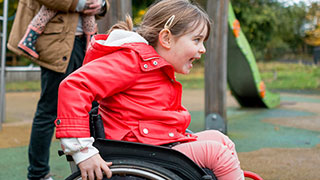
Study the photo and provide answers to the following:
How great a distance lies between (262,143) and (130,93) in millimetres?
2596

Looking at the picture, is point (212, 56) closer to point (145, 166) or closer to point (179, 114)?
point (179, 114)

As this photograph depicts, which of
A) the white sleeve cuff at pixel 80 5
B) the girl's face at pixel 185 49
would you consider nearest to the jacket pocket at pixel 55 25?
the white sleeve cuff at pixel 80 5

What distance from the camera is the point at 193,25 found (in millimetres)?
1723

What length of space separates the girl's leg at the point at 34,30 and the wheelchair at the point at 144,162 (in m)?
1.31

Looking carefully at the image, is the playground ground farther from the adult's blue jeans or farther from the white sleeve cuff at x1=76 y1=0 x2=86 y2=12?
the white sleeve cuff at x1=76 y1=0 x2=86 y2=12

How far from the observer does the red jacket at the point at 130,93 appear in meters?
1.45

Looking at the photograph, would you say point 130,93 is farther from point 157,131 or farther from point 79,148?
point 79,148

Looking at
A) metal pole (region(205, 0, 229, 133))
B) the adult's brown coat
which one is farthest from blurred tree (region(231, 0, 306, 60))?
the adult's brown coat

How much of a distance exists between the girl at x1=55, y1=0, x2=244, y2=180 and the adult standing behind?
814 mm

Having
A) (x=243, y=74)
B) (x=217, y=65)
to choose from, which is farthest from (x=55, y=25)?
(x=243, y=74)

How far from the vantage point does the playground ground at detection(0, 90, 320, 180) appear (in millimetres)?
2891

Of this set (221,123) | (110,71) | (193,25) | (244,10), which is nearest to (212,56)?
(221,123)

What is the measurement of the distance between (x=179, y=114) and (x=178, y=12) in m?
0.44

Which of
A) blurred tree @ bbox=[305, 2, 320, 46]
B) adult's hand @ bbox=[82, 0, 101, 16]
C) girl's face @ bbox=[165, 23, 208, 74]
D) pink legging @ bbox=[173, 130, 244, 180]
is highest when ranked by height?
adult's hand @ bbox=[82, 0, 101, 16]
